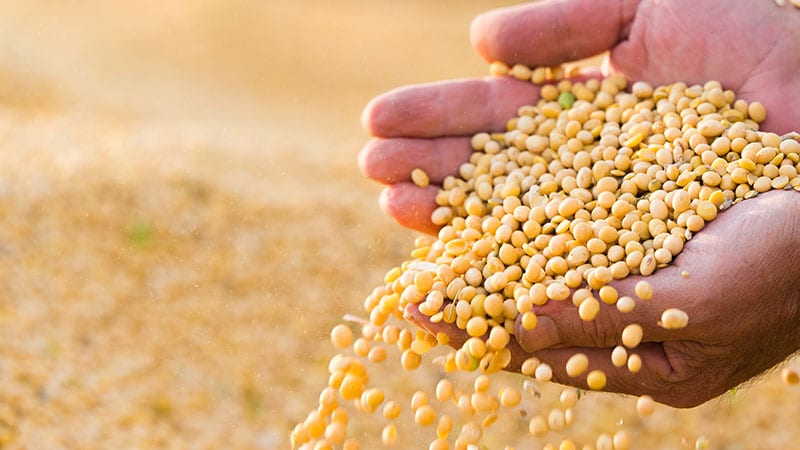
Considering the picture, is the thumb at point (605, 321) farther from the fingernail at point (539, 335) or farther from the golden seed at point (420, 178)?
the golden seed at point (420, 178)

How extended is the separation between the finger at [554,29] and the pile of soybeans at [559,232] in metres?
0.29

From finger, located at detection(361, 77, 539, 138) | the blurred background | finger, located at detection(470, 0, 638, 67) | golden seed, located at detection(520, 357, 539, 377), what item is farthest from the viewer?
the blurred background

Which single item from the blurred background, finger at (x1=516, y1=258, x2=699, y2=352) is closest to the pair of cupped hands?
finger at (x1=516, y1=258, x2=699, y2=352)

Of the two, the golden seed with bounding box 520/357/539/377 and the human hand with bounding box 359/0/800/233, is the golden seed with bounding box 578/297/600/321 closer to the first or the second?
the golden seed with bounding box 520/357/539/377

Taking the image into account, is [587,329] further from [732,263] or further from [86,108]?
[86,108]

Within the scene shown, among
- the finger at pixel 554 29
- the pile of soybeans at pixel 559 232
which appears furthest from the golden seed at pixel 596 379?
the finger at pixel 554 29

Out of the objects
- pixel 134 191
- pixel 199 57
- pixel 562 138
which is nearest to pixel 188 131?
pixel 134 191

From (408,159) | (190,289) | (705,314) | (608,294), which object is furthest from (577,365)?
(190,289)

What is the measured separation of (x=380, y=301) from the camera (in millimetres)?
1979

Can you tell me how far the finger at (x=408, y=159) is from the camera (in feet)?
7.57

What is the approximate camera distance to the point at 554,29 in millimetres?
2480

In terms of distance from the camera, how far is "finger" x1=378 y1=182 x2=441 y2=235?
2232 millimetres

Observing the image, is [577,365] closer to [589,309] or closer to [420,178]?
[589,309]

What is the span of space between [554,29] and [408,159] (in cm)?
61
